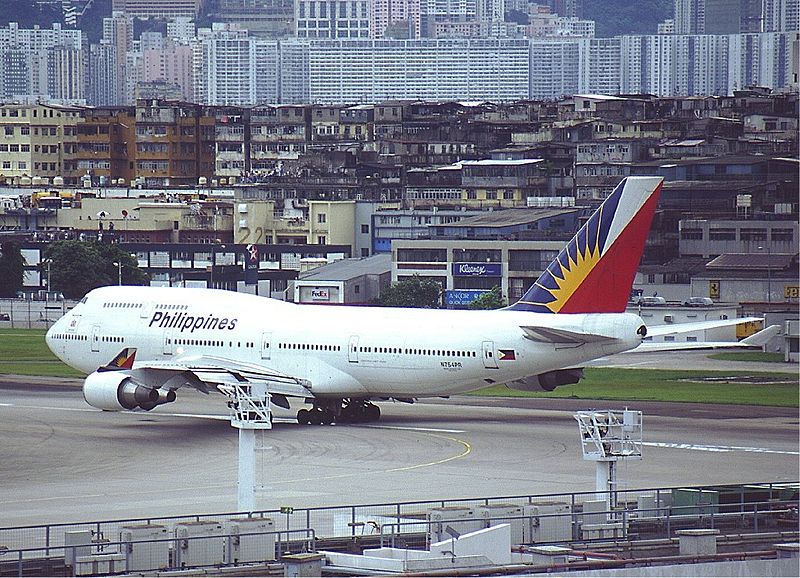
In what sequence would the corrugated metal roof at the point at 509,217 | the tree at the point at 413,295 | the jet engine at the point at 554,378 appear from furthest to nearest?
the corrugated metal roof at the point at 509,217
the tree at the point at 413,295
the jet engine at the point at 554,378

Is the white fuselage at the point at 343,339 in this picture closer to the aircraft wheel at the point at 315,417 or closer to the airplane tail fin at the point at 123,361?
the aircraft wheel at the point at 315,417

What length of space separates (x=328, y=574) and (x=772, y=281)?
11154 cm

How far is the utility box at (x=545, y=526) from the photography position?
47812 mm

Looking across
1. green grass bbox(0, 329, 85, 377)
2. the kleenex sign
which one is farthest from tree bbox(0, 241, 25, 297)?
the kleenex sign

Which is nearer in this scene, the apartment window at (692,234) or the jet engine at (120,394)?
the jet engine at (120,394)

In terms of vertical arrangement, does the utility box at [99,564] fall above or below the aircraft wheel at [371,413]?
above

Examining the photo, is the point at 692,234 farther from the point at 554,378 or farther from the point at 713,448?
the point at 713,448

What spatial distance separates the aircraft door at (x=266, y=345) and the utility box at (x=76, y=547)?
35.8m

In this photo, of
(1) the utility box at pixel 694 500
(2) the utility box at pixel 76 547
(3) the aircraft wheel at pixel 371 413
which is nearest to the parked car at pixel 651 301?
(3) the aircraft wheel at pixel 371 413

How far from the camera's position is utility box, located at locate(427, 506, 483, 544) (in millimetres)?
45594

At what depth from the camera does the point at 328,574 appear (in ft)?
135

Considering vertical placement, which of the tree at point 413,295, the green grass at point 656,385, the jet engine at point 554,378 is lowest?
the tree at point 413,295

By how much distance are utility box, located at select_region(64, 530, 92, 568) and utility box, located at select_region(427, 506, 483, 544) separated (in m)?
7.53

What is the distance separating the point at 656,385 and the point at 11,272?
94.8m
